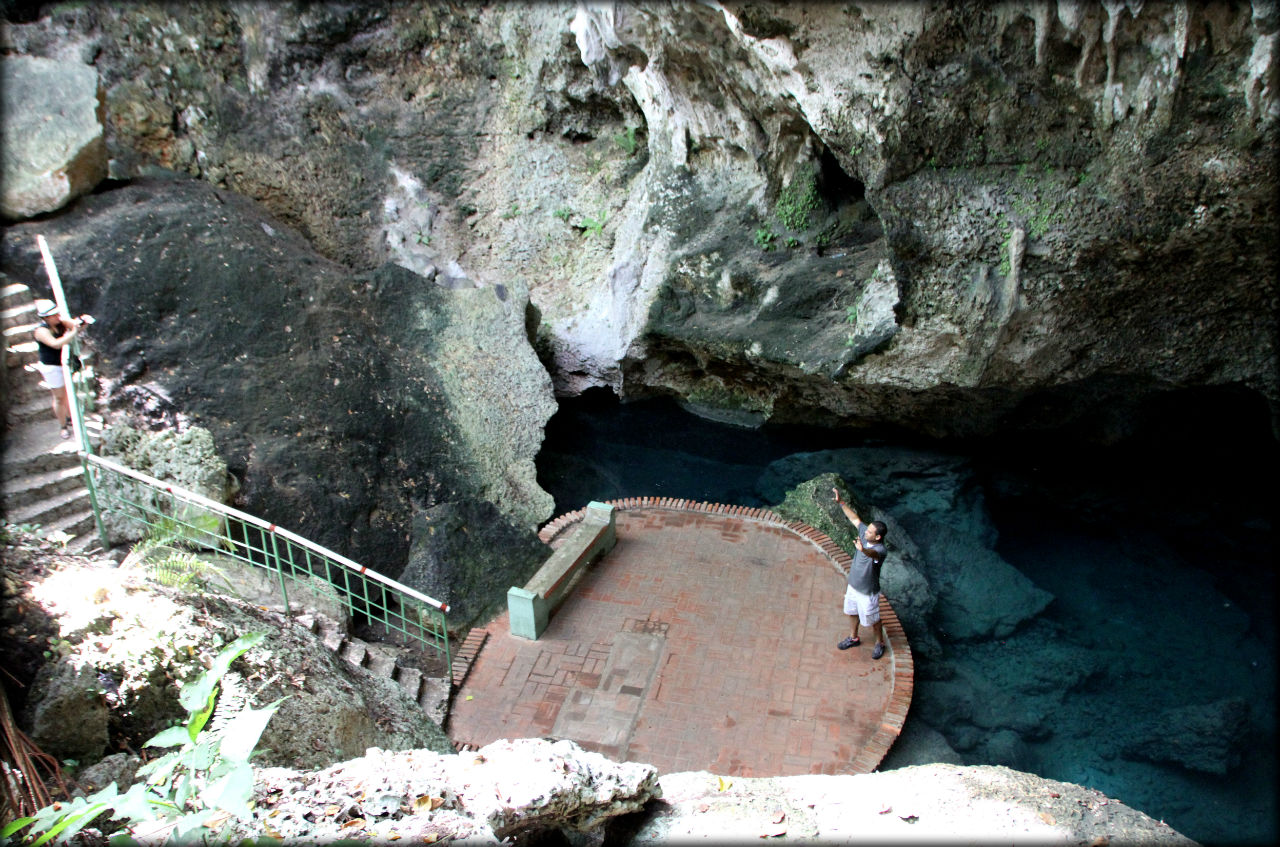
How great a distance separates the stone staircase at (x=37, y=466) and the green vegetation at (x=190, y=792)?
4.34 m

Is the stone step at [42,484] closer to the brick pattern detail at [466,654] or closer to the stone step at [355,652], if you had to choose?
the stone step at [355,652]

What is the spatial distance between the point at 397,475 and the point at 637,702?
402cm

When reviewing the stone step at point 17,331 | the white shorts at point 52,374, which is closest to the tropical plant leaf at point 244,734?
the white shorts at point 52,374

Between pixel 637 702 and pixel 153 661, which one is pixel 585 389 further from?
pixel 153 661

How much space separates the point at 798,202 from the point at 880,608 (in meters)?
5.34

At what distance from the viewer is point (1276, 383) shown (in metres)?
9.43

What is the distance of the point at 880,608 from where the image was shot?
8.21 meters

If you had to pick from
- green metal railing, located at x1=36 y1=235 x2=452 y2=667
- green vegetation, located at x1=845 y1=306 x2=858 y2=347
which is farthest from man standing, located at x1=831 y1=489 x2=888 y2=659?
green metal railing, located at x1=36 y1=235 x2=452 y2=667

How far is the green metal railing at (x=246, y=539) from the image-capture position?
675 centimetres

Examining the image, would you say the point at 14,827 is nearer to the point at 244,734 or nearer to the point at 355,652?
the point at 244,734

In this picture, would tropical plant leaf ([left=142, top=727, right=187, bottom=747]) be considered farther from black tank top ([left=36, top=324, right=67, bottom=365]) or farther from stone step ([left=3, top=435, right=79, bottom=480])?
black tank top ([left=36, top=324, right=67, bottom=365])

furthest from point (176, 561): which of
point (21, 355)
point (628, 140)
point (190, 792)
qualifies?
point (628, 140)

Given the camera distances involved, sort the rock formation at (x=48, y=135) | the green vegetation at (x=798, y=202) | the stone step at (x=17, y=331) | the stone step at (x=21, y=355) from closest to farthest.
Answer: the stone step at (x=21, y=355)
the stone step at (x=17, y=331)
the rock formation at (x=48, y=135)
the green vegetation at (x=798, y=202)

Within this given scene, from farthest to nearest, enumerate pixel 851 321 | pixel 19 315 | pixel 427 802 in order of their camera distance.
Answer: pixel 851 321 → pixel 19 315 → pixel 427 802
